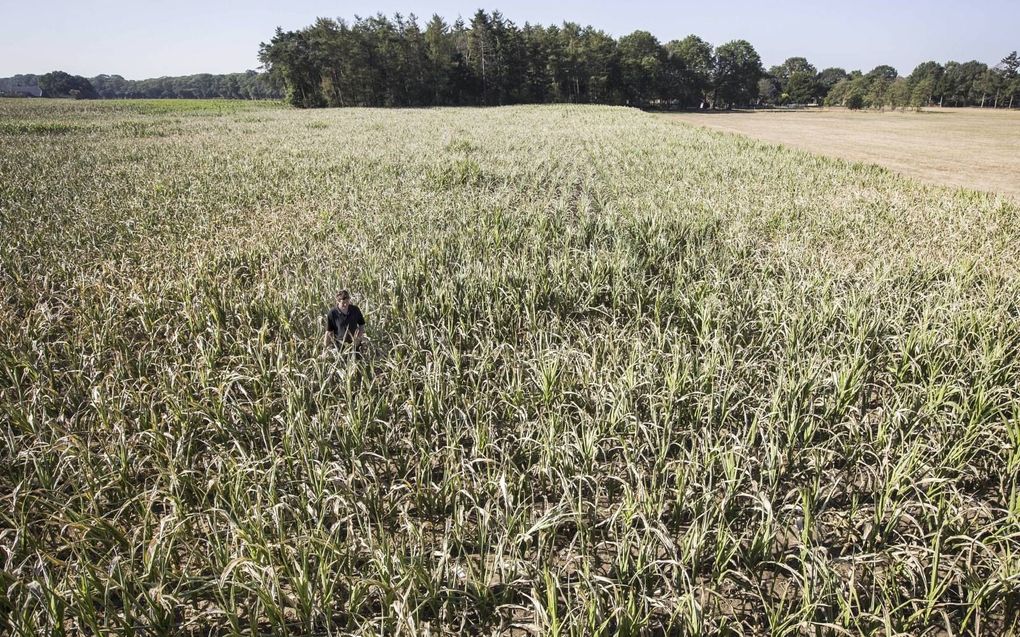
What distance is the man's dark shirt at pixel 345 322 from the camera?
4.47 meters

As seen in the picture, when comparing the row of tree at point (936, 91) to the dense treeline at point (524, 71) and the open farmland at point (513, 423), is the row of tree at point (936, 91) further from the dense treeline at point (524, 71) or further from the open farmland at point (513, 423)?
the open farmland at point (513, 423)

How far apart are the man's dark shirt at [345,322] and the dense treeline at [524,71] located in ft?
243

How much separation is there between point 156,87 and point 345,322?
711 ft

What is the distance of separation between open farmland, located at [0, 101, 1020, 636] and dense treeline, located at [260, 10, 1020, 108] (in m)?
68.6

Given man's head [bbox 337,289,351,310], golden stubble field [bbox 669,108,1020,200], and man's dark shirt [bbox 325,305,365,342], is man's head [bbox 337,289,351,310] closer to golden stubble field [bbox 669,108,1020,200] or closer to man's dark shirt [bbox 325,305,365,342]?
man's dark shirt [bbox 325,305,365,342]

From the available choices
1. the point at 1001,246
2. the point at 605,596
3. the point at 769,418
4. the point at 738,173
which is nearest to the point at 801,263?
the point at 1001,246

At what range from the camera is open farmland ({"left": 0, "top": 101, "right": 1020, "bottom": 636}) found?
94.1 inches

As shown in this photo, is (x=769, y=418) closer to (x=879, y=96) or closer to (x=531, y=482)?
(x=531, y=482)

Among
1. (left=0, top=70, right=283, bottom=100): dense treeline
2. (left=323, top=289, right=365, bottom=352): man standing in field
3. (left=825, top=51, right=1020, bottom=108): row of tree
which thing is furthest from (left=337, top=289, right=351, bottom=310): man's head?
(left=0, top=70, right=283, bottom=100): dense treeline

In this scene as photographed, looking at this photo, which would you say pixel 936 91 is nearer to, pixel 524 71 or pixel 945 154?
pixel 524 71

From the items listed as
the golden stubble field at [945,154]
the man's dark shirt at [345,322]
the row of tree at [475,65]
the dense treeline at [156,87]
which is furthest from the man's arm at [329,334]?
the dense treeline at [156,87]

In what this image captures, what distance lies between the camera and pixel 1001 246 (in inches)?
286

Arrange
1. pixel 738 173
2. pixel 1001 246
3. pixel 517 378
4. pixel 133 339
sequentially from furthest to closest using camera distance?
pixel 738 173 → pixel 1001 246 → pixel 133 339 → pixel 517 378

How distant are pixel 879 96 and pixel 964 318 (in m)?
105
